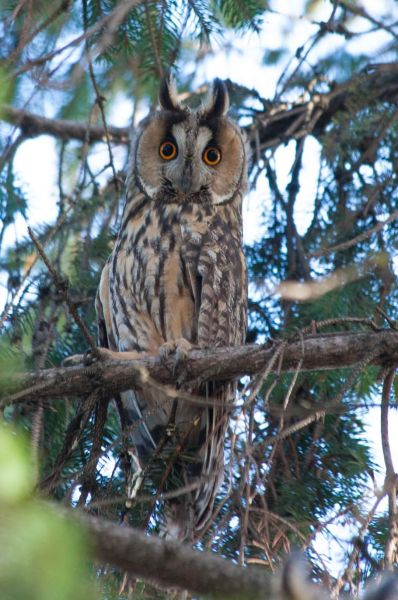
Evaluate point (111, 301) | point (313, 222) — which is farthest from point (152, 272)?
point (313, 222)

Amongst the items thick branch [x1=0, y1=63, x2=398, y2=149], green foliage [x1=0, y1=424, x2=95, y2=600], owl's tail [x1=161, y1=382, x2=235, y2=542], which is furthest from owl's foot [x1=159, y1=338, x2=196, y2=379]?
green foliage [x1=0, y1=424, x2=95, y2=600]

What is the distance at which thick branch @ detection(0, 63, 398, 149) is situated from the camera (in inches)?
121

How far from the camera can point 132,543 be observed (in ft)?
3.40

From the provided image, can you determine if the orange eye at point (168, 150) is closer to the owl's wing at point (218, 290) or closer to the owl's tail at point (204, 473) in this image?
the owl's wing at point (218, 290)

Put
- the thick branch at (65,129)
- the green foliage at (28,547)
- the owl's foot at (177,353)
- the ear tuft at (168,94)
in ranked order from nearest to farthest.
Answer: the green foliage at (28,547) < the owl's foot at (177,353) < the ear tuft at (168,94) < the thick branch at (65,129)

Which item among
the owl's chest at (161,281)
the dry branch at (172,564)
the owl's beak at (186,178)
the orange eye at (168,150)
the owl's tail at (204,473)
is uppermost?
the orange eye at (168,150)

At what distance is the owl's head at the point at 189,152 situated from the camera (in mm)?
3023

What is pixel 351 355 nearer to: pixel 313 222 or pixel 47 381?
pixel 47 381

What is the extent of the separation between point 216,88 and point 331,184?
60 cm

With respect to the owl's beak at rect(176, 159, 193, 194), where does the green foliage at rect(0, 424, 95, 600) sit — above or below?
below

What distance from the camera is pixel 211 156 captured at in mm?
3125

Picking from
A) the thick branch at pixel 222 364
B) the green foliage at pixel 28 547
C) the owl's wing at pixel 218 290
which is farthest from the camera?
the owl's wing at pixel 218 290

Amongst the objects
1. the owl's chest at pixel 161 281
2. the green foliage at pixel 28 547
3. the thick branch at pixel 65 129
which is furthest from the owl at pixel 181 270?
the green foliage at pixel 28 547

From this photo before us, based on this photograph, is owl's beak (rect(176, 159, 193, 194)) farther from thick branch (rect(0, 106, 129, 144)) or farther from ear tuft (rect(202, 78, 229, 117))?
thick branch (rect(0, 106, 129, 144))
